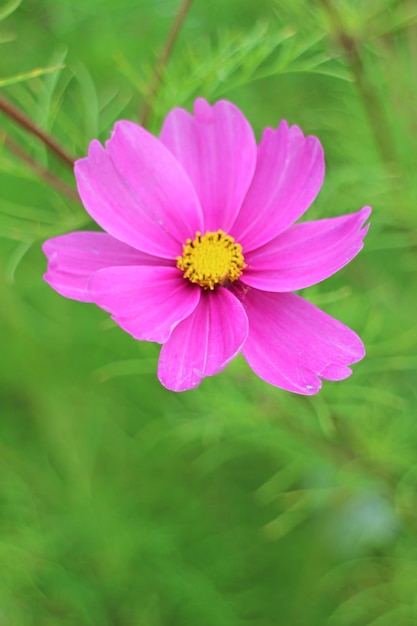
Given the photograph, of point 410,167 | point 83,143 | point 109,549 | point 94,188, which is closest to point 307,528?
point 109,549

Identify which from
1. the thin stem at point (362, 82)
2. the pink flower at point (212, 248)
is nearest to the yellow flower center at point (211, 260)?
the pink flower at point (212, 248)

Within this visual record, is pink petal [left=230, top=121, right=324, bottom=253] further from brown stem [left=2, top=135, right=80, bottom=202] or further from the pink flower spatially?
brown stem [left=2, top=135, right=80, bottom=202]

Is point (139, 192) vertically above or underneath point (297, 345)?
above

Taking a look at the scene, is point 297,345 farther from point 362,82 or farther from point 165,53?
point 362,82

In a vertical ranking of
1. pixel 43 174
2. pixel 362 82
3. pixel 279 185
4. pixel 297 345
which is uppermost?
pixel 362 82

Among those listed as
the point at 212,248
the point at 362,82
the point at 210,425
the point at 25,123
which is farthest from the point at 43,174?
the point at 210,425

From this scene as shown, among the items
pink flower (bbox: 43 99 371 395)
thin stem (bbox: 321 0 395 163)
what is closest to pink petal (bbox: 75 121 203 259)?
pink flower (bbox: 43 99 371 395)
